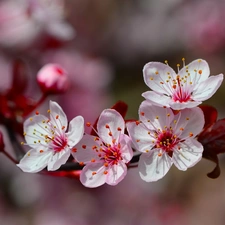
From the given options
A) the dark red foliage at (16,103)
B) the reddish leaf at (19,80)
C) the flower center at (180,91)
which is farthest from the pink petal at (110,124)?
the reddish leaf at (19,80)

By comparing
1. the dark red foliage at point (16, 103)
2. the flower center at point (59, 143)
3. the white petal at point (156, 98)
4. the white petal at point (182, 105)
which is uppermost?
the white petal at point (156, 98)

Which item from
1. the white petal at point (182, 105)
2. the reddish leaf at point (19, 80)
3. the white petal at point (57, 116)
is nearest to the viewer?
the white petal at point (182, 105)

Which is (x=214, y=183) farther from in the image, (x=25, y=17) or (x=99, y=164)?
(x=99, y=164)

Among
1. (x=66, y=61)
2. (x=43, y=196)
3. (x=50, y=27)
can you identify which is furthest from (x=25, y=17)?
(x=43, y=196)

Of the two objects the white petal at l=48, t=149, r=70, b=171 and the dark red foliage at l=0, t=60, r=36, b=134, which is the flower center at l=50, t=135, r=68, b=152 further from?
the dark red foliage at l=0, t=60, r=36, b=134

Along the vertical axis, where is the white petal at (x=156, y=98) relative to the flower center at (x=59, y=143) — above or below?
above

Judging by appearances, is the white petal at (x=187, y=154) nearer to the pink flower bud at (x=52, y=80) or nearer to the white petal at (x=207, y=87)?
the white petal at (x=207, y=87)

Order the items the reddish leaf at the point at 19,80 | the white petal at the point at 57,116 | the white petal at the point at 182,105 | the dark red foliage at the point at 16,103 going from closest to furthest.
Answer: the white petal at the point at 182,105 < the white petal at the point at 57,116 < the dark red foliage at the point at 16,103 < the reddish leaf at the point at 19,80
